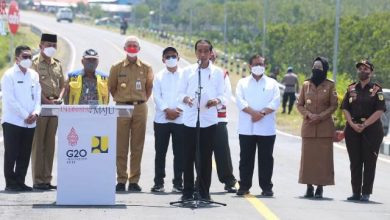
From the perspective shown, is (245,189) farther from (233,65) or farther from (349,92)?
(233,65)

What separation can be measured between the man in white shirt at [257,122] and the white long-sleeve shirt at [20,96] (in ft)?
9.12

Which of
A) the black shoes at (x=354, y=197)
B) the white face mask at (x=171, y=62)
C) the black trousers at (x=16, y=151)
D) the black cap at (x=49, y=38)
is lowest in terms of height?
the black shoes at (x=354, y=197)

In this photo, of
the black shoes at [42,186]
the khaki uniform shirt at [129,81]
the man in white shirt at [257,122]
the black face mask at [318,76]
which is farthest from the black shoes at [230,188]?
the black shoes at [42,186]

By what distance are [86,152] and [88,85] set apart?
174 centimetres

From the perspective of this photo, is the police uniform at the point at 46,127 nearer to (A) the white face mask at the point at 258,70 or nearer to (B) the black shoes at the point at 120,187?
(B) the black shoes at the point at 120,187

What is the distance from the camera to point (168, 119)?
610 inches

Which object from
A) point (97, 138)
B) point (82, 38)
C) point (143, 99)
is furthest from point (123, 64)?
point (82, 38)

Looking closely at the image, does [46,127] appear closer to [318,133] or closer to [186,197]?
[186,197]

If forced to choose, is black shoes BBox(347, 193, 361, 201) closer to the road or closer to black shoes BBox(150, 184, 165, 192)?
the road

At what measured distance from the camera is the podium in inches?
537

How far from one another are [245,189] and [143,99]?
74.4 inches

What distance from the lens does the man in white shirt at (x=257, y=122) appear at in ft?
50.0

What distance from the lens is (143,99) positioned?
51.0ft

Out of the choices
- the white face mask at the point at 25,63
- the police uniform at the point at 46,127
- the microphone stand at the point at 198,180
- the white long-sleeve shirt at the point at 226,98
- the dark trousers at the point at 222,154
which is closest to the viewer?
the microphone stand at the point at 198,180
